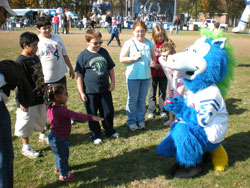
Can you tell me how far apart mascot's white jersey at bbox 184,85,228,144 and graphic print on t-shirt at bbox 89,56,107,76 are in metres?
Answer: 1.42

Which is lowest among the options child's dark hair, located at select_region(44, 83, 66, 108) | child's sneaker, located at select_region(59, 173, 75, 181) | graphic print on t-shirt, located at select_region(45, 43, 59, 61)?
child's sneaker, located at select_region(59, 173, 75, 181)

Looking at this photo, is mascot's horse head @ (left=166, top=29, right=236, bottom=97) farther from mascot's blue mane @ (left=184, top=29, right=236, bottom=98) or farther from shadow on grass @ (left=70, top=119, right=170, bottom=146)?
shadow on grass @ (left=70, top=119, right=170, bottom=146)

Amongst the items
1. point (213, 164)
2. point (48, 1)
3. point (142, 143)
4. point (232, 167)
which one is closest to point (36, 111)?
point (142, 143)

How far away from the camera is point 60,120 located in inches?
107

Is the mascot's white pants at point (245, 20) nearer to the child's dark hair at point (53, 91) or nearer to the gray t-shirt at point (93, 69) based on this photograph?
the gray t-shirt at point (93, 69)

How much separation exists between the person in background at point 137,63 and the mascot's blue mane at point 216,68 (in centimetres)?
115

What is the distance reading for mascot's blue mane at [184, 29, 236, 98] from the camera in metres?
2.75

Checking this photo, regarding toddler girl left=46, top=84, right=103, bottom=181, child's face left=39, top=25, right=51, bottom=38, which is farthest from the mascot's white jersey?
child's face left=39, top=25, right=51, bottom=38

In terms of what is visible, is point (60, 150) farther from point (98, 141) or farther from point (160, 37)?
point (160, 37)

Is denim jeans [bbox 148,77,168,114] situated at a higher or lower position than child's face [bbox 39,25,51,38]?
lower

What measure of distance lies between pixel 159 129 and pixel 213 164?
4.46ft

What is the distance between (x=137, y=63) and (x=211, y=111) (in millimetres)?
1638

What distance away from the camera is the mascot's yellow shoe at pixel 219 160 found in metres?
3.08

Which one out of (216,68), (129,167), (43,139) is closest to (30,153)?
(43,139)
